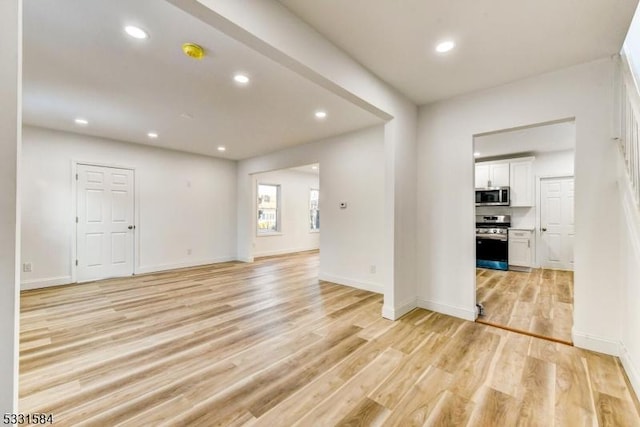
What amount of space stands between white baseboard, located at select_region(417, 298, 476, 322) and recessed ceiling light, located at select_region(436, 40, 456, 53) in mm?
2720

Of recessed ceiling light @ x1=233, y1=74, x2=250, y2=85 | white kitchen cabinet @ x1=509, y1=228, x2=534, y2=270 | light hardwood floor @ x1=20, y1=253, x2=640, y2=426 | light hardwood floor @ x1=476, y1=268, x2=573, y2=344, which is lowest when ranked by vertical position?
light hardwood floor @ x1=20, y1=253, x2=640, y2=426

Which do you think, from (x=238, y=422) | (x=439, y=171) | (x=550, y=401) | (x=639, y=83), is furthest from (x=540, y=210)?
(x=238, y=422)

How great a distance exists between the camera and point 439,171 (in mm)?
3385

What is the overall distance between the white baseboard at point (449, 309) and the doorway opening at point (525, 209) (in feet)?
6.00

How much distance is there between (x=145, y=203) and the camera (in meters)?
5.62

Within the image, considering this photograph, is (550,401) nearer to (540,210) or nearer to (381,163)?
(381,163)

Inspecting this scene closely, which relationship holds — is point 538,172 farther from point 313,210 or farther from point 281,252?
point 281,252

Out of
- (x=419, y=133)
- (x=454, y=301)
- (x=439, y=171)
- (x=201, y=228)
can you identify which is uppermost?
(x=419, y=133)

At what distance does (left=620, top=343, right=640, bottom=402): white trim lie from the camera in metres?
1.86

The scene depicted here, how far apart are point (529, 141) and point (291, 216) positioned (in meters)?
6.07

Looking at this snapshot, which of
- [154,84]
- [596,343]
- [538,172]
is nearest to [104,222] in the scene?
[154,84]

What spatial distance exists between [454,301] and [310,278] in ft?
8.66

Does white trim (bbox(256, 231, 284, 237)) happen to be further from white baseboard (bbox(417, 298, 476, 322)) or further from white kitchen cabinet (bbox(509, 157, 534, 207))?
white kitchen cabinet (bbox(509, 157, 534, 207))

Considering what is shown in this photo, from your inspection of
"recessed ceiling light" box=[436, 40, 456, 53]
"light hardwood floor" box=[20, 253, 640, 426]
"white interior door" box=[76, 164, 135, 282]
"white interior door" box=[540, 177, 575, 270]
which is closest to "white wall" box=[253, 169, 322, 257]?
"white interior door" box=[76, 164, 135, 282]
